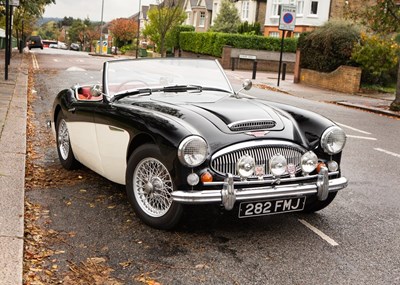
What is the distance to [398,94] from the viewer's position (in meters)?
16.4

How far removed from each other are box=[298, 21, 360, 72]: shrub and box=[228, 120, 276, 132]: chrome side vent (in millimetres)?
19278

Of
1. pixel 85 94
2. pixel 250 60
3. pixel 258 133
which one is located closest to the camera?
pixel 258 133

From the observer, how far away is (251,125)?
4.56 meters

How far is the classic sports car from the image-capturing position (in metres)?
4.19

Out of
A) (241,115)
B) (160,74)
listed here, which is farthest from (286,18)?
(241,115)

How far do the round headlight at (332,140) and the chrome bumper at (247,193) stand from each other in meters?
0.37

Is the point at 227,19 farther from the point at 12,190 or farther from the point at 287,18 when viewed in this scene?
the point at 12,190

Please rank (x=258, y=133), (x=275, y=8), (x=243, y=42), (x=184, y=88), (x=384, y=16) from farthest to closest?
(x=275, y=8), (x=243, y=42), (x=384, y=16), (x=184, y=88), (x=258, y=133)

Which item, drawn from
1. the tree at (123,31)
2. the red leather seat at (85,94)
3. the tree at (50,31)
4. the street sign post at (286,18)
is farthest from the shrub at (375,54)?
the tree at (50,31)

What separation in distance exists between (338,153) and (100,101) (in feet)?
7.73

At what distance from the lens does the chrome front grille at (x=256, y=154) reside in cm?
426

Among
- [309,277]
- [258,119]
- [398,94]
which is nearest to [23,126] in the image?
[258,119]

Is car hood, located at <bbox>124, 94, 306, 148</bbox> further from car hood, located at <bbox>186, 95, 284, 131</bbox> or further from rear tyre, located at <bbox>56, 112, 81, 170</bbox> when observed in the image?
rear tyre, located at <bbox>56, 112, 81, 170</bbox>

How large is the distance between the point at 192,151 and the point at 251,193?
0.55 m
